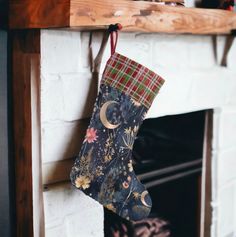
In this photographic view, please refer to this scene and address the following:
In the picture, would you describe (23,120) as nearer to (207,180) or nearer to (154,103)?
(154,103)

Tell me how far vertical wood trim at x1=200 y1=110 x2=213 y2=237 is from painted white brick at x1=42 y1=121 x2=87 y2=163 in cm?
60

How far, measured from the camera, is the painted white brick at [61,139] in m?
1.04

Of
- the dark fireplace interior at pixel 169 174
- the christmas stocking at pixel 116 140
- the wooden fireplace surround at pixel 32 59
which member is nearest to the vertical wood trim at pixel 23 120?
the wooden fireplace surround at pixel 32 59

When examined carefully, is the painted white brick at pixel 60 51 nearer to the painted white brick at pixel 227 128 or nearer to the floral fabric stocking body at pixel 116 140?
the floral fabric stocking body at pixel 116 140

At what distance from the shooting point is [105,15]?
38.8 inches

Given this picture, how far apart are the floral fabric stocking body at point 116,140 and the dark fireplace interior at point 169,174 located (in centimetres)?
31

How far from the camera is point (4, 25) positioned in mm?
1071

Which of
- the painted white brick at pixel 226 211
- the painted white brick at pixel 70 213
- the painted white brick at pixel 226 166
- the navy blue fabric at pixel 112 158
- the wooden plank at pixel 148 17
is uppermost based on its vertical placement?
the wooden plank at pixel 148 17

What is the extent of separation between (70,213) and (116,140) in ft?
0.73

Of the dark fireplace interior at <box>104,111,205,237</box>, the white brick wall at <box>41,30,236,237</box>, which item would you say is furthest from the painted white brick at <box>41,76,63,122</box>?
the dark fireplace interior at <box>104,111,205,237</box>

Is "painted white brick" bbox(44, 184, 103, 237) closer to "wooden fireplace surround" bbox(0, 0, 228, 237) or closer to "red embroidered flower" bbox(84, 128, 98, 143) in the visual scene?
"wooden fireplace surround" bbox(0, 0, 228, 237)

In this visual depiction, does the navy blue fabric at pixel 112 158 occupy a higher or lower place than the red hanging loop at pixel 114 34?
lower

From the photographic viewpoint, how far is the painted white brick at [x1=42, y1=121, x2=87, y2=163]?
3.43 feet

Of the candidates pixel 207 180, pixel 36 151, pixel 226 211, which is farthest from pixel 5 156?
pixel 226 211
